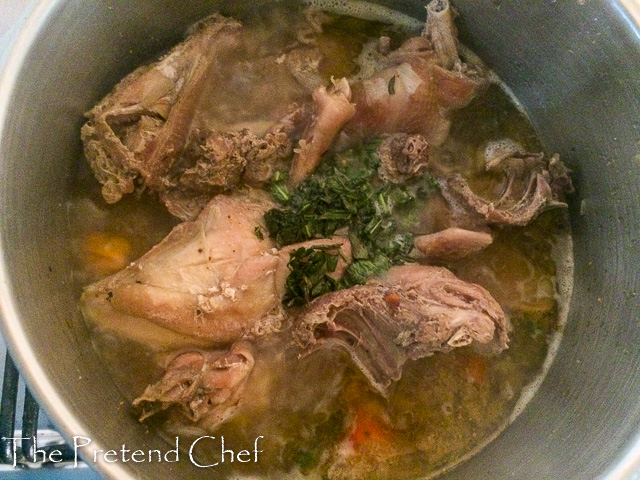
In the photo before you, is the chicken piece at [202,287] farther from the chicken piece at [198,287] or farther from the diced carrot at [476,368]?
the diced carrot at [476,368]

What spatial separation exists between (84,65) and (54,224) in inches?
23.7

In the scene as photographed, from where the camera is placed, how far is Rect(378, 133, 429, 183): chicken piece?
2166 millimetres

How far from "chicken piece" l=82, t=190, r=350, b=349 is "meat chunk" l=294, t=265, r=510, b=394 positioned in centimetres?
20

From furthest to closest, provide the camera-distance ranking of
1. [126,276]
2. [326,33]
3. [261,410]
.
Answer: [326,33], [261,410], [126,276]

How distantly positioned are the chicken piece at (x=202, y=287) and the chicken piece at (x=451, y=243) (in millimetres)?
329

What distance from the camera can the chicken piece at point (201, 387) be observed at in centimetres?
191

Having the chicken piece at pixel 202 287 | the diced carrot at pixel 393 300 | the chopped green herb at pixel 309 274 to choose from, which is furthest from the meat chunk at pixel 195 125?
the diced carrot at pixel 393 300

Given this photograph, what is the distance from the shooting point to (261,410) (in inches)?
A: 83.3

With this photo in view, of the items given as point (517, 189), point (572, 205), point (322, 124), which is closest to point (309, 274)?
point (322, 124)

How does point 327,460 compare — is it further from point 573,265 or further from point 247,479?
point 573,265

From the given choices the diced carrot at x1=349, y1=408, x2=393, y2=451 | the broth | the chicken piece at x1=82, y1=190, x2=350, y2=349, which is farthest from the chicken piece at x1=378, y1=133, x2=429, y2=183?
the diced carrot at x1=349, y1=408, x2=393, y2=451

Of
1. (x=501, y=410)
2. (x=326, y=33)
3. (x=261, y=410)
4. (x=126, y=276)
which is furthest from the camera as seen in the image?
(x=326, y=33)

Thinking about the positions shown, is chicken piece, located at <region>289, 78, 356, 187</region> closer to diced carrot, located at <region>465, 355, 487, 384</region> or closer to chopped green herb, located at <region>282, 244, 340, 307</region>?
chopped green herb, located at <region>282, 244, 340, 307</region>

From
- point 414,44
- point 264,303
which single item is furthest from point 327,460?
point 414,44
